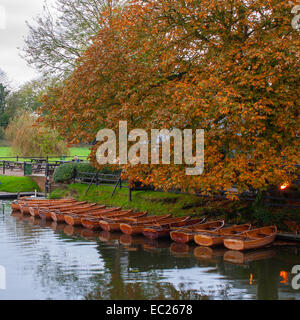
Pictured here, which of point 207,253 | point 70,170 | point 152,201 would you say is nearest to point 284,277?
point 207,253

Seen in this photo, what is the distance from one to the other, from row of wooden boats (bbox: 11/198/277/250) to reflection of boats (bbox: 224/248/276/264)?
7.0 inches

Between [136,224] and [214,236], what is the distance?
12.4ft

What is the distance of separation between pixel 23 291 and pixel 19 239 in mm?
6606

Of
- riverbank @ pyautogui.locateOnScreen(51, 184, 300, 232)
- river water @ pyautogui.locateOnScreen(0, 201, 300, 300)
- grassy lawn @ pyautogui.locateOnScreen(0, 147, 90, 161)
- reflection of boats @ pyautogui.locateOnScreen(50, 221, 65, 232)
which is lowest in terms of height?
river water @ pyautogui.locateOnScreen(0, 201, 300, 300)

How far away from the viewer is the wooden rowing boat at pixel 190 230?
15.3 meters

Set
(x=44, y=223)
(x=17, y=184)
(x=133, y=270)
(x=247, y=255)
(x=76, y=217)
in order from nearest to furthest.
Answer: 1. (x=133, y=270)
2. (x=247, y=255)
3. (x=76, y=217)
4. (x=44, y=223)
5. (x=17, y=184)

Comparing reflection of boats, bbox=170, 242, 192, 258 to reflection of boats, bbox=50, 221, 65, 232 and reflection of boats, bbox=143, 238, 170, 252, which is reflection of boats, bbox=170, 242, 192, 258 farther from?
reflection of boats, bbox=50, 221, 65, 232

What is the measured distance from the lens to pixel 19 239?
1673 centimetres

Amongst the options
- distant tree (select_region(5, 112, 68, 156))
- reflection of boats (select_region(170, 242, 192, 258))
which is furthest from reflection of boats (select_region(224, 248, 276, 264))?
distant tree (select_region(5, 112, 68, 156))

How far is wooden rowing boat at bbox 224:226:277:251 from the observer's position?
14031 millimetres

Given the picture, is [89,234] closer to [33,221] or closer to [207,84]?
[33,221]

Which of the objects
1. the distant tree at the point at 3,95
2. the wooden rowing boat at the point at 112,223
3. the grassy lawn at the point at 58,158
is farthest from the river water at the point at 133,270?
the distant tree at the point at 3,95

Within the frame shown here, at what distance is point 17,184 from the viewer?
30703 millimetres
